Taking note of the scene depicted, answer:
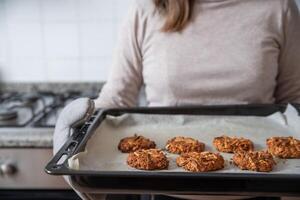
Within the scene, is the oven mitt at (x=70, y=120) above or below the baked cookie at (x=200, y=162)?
above

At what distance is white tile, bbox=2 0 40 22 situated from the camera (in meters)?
1.47

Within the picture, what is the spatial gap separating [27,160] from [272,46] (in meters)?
0.73

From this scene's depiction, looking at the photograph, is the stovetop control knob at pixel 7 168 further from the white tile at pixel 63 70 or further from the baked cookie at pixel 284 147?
the baked cookie at pixel 284 147

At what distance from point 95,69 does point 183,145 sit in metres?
0.78

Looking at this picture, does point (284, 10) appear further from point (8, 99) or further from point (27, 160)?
point (8, 99)

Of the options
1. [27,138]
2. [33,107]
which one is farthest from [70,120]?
[33,107]

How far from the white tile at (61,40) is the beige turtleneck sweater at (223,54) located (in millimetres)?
521

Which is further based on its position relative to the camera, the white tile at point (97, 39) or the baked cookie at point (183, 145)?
the white tile at point (97, 39)

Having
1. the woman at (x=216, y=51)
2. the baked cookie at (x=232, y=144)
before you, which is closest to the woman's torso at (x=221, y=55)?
the woman at (x=216, y=51)

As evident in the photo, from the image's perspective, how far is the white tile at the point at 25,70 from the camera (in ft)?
5.01

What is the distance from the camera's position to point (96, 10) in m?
1.47

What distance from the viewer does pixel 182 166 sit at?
0.74 m

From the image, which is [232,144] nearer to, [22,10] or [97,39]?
[97,39]

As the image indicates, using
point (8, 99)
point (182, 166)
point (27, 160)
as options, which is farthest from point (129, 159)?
point (8, 99)
